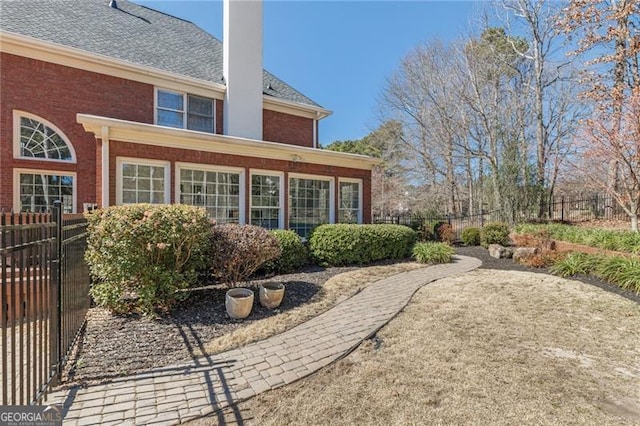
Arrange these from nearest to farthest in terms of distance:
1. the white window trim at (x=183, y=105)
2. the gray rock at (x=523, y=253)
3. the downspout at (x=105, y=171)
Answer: the downspout at (x=105, y=171) < the gray rock at (x=523, y=253) < the white window trim at (x=183, y=105)

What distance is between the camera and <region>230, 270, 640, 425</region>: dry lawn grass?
2.64 metres

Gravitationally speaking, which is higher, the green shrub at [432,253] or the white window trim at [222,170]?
the white window trim at [222,170]

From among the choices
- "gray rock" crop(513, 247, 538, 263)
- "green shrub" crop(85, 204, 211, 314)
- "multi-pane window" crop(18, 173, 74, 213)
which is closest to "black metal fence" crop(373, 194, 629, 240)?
"gray rock" crop(513, 247, 538, 263)

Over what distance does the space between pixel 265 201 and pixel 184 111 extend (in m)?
4.96

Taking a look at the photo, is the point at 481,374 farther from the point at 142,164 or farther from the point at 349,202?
the point at 349,202

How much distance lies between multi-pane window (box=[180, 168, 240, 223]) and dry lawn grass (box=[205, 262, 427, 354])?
3800 millimetres

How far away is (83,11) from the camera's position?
11188 millimetres

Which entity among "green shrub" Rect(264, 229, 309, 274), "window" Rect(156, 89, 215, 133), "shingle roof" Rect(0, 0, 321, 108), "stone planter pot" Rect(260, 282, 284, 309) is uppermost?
"shingle roof" Rect(0, 0, 321, 108)

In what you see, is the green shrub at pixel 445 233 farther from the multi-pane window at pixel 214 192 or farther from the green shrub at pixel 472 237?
the multi-pane window at pixel 214 192

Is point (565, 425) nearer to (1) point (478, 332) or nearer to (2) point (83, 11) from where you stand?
(1) point (478, 332)

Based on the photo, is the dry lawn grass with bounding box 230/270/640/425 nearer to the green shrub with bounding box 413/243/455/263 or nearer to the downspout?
the green shrub with bounding box 413/243/455/263

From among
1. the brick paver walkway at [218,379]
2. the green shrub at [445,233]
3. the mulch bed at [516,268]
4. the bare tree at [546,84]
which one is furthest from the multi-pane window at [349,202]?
the bare tree at [546,84]

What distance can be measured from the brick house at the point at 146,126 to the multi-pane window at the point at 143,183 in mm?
26
